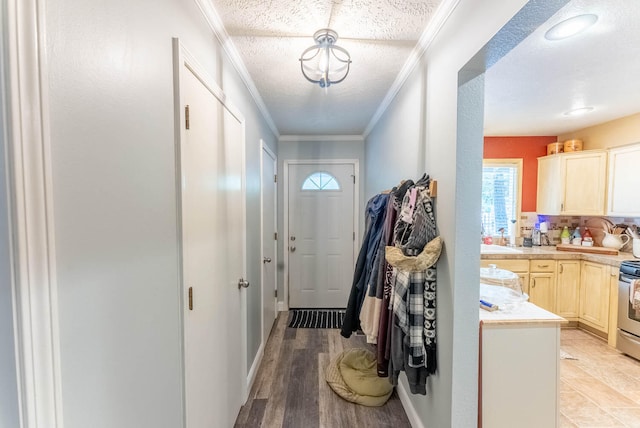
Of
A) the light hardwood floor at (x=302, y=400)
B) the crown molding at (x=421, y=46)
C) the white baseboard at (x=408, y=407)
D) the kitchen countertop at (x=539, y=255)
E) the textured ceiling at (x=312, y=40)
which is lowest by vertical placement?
the light hardwood floor at (x=302, y=400)

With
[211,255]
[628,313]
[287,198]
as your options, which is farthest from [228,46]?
[628,313]

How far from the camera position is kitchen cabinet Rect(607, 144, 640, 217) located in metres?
2.85

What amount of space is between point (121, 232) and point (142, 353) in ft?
1.32

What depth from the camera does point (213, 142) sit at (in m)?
1.45

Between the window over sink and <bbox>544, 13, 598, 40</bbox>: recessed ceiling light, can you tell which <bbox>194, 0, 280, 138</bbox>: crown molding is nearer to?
<bbox>544, 13, 598, 40</bbox>: recessed ceiling light

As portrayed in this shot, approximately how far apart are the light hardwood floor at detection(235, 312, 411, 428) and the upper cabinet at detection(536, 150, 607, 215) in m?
2.98

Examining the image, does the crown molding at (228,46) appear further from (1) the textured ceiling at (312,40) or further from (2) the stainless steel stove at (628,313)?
(2) the stainless steel stove at (628,313)

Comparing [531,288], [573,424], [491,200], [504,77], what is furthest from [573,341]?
[504,77]

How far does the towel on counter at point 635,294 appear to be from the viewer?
102 inches

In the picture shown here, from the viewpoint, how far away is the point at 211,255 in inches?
56.4

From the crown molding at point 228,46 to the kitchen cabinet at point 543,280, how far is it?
3.48 m

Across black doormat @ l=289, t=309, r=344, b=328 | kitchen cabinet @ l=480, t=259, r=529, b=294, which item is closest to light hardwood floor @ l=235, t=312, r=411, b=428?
black doormat @ l=289, t=309, r=344, b=328

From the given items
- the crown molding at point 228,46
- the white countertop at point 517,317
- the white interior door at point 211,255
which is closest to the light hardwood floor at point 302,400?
the white interior door at point 211,255

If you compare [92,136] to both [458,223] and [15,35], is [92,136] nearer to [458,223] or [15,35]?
[15,35]
